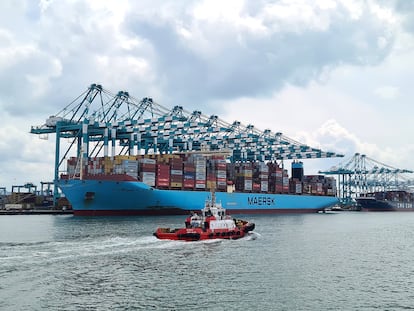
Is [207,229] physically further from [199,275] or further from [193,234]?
[199,275]

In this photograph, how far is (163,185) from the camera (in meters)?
77.4

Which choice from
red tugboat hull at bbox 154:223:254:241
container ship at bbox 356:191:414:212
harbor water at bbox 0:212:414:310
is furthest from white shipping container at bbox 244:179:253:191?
container ship at bbox 356:191:414:212

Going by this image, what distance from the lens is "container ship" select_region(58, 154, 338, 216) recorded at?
2896 inches

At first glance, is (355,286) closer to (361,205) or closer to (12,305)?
(12,305)

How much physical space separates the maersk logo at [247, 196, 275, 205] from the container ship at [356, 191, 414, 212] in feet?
222

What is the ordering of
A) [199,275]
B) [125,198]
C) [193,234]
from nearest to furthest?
[199,275] → [193,234] → [125,198]

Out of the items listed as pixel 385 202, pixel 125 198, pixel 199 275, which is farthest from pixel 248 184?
pixel 385 202

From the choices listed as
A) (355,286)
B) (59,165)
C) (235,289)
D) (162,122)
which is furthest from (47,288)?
(59,165)

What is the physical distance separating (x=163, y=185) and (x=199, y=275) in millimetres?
51751

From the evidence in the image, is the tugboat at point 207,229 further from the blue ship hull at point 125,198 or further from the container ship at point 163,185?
the container ship at point 163,185

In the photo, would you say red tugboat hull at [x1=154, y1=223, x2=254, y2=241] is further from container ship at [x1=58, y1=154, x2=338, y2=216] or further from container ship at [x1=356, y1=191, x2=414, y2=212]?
container ship at [x1=356, y1=191, x2=414, y2=212]

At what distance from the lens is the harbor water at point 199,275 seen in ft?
68.1

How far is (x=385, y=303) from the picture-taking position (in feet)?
69.8

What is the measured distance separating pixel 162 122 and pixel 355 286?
64.3 m
